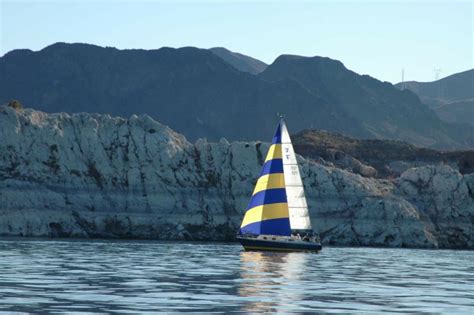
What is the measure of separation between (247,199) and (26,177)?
27.7 meters

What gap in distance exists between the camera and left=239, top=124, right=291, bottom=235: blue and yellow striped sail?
88.3 meters

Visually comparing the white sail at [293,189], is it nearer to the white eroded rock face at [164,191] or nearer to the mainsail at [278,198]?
the mainsail at [278,198]

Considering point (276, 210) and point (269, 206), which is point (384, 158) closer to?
point (276, 210)

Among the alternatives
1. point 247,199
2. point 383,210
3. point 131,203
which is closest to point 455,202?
point 383,210

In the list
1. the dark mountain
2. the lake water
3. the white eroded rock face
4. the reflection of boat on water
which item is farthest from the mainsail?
the dark mountain

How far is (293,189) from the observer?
90.3 m

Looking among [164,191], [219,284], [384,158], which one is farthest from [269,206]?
[384,158]

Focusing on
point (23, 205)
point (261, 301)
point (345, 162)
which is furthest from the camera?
point (345, 162)

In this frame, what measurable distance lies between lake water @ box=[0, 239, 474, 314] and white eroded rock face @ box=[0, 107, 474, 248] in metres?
42.0

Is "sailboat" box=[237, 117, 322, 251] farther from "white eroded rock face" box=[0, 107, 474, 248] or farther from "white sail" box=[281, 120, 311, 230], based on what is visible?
"white eroded rock face" box=[0, 107, 474, 248]

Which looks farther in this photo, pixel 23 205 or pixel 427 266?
pixel 23 205

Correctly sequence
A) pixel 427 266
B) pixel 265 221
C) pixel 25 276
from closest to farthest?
pixel 25 276 < pixel 427 266 < pixel 265 221

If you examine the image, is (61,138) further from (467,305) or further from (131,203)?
(467,305)

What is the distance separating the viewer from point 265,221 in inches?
3482
